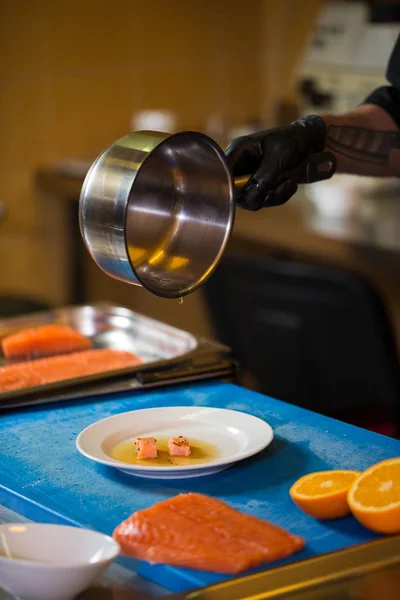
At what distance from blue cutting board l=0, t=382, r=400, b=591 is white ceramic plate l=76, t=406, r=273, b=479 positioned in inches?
1.0

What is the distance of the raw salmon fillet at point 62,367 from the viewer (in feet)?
5.46

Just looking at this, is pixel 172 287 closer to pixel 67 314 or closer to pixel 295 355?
pixel 67 314

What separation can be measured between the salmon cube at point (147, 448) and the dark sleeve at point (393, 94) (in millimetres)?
850

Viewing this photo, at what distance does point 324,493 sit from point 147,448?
28 cm

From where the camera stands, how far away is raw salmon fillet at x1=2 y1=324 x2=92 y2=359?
6.20 feet

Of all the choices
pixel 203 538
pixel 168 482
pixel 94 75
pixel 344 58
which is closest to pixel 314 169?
pixel 168 482

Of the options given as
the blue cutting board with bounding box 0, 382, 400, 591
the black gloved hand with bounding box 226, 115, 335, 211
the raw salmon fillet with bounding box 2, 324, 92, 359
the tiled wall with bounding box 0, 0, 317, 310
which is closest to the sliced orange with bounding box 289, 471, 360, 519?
the blue cutting board with bounding box 0, 382, 400, 591

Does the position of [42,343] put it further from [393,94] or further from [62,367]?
[393,94]

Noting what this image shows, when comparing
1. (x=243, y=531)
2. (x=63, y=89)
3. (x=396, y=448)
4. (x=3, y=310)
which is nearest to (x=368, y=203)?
(x=3, y=310)

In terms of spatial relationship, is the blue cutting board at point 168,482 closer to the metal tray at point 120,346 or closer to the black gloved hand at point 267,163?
the metal tray at point 120,346

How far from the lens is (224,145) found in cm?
364

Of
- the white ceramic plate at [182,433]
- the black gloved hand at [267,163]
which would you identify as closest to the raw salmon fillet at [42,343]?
the white ceramic plate at [182,433]

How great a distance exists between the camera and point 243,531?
1.09 metres

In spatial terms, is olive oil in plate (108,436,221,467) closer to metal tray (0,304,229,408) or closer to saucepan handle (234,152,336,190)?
metal tray (0,304,229,408)
